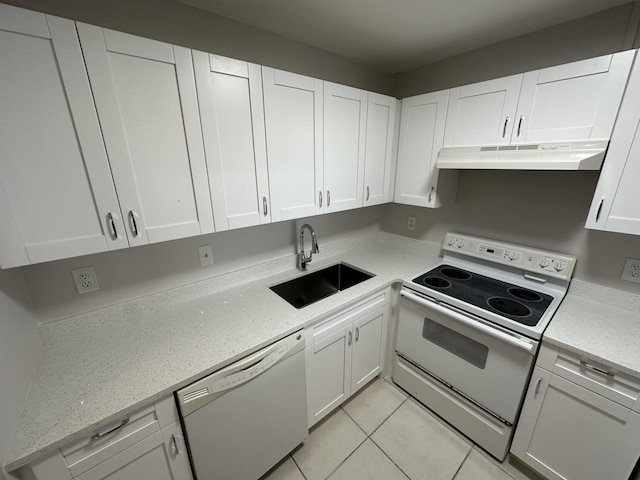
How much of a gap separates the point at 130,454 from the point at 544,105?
2.43 metres

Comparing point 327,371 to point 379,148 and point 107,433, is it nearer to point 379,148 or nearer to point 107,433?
point 107,433

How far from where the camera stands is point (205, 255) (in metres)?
1.53

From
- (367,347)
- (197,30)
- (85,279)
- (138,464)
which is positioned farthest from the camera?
(367,347)

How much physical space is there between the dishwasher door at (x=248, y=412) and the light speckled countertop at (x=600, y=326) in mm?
1273

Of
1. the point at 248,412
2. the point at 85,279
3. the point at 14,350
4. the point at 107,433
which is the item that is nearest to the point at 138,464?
the point at 107,433

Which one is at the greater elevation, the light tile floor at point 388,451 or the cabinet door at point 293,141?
the cabinet door at point 293,141

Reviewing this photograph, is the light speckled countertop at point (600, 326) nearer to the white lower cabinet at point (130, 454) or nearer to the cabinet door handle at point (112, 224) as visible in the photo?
the white lower cabinet at point (130, 454)

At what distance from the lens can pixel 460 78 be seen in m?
1.85

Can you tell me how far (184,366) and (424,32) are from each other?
7.15 ft

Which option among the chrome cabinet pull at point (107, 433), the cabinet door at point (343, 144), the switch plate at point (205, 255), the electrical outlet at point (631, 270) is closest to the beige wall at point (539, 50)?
the cabinet door at point (343, 144)

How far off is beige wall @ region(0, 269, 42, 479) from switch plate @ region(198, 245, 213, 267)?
0.70 meters

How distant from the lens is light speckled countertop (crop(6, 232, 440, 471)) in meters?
0.83

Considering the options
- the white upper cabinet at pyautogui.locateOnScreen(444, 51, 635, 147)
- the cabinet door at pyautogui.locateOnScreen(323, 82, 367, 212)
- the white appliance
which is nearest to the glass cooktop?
the white appliance

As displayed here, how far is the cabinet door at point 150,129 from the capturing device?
905 millimetres
